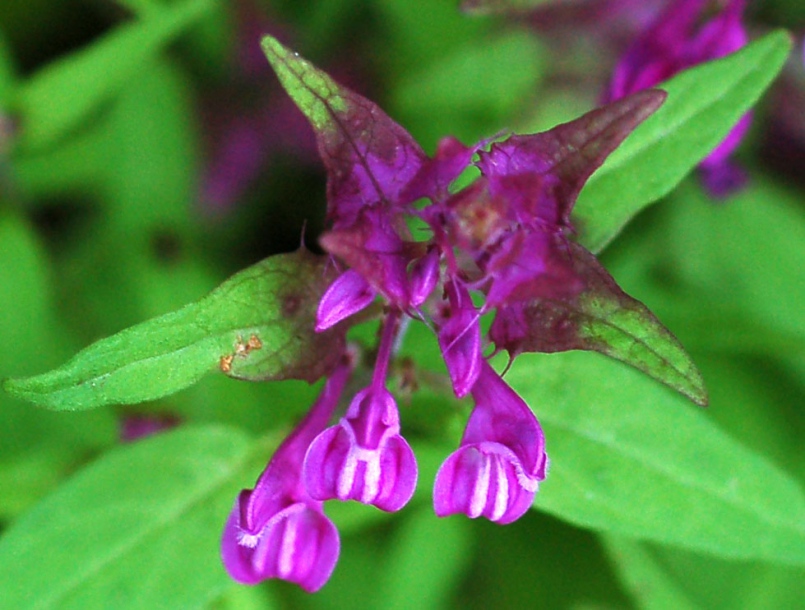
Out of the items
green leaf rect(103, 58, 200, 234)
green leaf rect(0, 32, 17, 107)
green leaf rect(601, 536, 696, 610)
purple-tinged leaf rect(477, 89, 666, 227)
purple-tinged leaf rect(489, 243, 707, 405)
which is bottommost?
green leaf rect(601, 536, 696, 610)

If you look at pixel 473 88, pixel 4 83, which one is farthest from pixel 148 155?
pixel 473 88

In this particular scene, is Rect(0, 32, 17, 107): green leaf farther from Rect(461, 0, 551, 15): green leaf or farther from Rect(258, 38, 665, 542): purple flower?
Rect(258, 38, 665, 542): purple flower

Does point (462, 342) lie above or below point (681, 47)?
below

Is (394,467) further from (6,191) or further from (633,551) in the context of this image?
(6,191)

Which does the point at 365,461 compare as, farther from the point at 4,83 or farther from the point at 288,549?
the point at 4,83

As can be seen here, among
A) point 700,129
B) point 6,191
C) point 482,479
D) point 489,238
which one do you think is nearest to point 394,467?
point 482,479

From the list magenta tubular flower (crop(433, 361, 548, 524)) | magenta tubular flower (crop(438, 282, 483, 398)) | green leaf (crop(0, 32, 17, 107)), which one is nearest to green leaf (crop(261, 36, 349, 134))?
magenta tubular flower (crop(438, 282, 483, 398))

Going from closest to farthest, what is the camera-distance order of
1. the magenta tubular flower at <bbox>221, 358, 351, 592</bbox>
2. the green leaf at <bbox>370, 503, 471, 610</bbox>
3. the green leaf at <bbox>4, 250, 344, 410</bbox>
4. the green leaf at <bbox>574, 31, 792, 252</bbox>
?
1. the green leaf at <bbox>4, 250, 344, 410</bbox>
2. the magenta tubular flower at <bbox>221, 358, 351, 592</bbox>
3. the green leaf at <bbox>574, 31, 792, 252</bbox>
4. the green leaf at <bbox>370, 503, 471, 610</bbox>

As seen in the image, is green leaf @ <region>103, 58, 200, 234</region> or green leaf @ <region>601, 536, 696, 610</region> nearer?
green leaf @ <region>601, 536, 696, 610</region>
